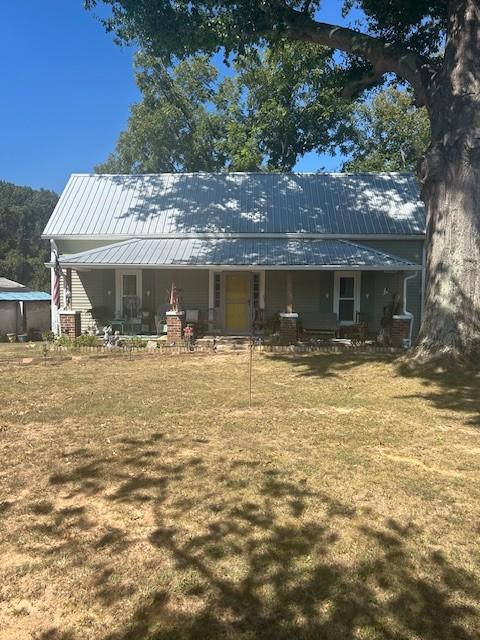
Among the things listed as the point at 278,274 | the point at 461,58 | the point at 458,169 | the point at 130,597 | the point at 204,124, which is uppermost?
the point at 204,124

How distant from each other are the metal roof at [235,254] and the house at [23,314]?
4.83 meters

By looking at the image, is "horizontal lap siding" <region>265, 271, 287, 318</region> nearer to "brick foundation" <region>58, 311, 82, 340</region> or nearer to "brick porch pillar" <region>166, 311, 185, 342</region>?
"brick porch pillar" <region>166, 311, 185, 342</region>

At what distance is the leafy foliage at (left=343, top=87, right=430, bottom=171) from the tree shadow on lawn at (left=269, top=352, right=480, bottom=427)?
838 inches

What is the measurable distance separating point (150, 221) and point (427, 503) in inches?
577

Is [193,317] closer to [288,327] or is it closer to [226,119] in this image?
[288,327]

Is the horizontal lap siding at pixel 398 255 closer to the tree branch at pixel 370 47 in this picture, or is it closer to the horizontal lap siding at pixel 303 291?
the horizontal lap siding at pixel 303 291

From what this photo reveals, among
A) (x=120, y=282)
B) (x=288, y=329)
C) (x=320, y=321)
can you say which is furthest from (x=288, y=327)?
(x=120, y=282)

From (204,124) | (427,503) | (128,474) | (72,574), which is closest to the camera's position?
(72,574)

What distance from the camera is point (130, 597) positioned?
272 cm

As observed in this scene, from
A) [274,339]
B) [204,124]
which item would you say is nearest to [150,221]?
[274,339]

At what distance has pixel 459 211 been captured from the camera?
9102mm

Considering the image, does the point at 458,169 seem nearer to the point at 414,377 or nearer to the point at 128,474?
the point at 414,377

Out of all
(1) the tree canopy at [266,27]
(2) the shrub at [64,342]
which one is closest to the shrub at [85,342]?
(2) the shrub at [64,342]

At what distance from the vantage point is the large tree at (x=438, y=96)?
9.05 meters
